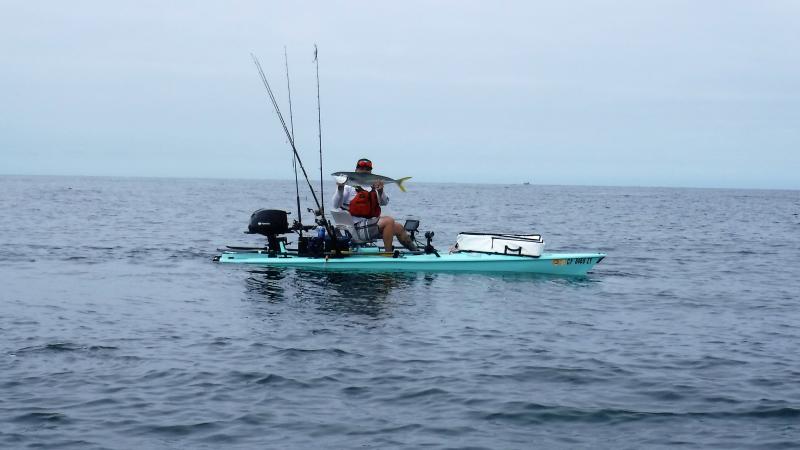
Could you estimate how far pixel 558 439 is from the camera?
7.34 meters

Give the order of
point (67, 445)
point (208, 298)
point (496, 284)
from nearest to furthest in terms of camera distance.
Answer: point (67, 445)
point (208, 298)
point (496, 284)

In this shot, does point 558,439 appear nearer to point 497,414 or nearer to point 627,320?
point 497,414

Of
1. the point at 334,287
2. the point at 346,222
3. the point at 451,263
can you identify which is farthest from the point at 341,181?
the point at 451,263

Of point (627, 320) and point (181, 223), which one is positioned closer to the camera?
point (627, 320)

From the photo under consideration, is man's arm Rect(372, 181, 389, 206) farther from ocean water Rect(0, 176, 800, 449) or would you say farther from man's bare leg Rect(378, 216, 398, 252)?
ocean water Rect(0, 176, 800, 449)

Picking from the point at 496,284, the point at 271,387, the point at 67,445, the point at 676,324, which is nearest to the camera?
the point at 67,445

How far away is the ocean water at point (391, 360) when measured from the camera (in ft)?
24.5

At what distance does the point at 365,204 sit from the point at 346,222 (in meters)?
0.70

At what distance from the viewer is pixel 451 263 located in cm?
1727

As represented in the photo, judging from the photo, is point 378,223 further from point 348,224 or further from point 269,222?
point 269,222

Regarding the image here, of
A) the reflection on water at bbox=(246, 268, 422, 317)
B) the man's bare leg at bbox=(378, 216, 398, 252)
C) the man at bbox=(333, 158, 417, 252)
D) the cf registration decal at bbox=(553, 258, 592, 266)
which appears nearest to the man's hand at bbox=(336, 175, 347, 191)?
the man at bbox=(333, 158, 417, 252)

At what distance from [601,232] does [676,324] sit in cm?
2413

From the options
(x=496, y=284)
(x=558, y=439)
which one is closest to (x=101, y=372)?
(x=558, y=439)

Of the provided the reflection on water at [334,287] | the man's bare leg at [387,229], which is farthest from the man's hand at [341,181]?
the reflection on water at [334,287]
